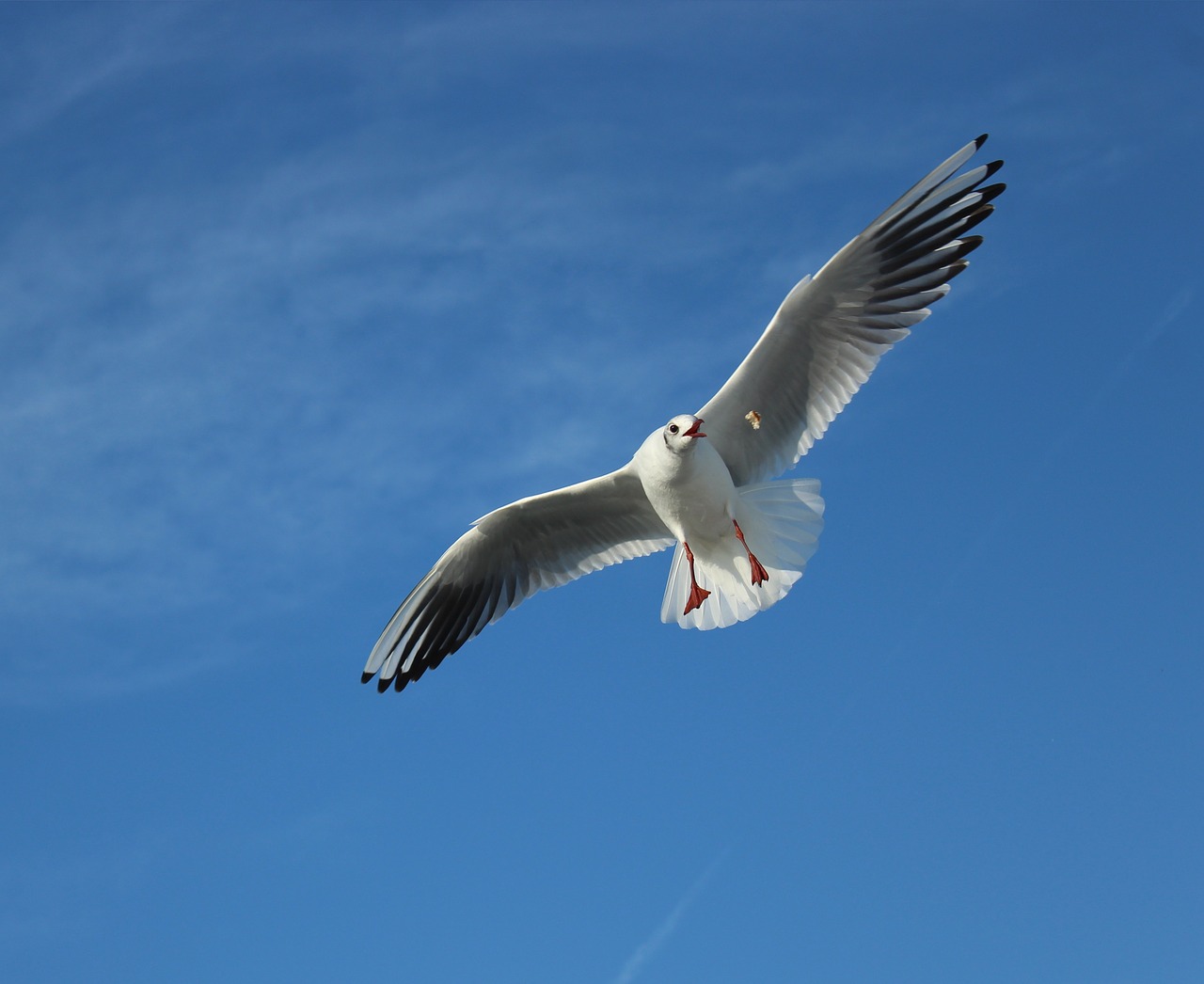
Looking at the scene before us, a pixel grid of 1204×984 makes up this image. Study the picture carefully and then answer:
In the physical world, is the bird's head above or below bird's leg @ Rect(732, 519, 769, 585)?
above

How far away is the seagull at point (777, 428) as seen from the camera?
923cm

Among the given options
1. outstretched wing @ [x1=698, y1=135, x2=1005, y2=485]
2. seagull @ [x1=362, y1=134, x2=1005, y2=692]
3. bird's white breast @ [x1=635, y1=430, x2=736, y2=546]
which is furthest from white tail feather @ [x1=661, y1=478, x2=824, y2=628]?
outstretched wing @ [x1=698, y1=135, x2=1005, y2=485]

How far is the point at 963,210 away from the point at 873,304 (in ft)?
2.93

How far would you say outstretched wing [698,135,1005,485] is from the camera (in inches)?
364

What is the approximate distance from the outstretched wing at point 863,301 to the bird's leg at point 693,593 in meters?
0.90

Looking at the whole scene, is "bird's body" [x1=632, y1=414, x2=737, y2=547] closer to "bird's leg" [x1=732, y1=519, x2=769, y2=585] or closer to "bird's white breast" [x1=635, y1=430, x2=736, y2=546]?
"bird's white breast" [x1=635, y1=430, x2=736, y2=546]

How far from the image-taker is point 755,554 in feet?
31.2

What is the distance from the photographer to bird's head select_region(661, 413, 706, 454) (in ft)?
29.3

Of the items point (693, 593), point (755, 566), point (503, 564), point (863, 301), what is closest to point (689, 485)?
point (755, 566)

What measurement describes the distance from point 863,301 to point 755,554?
193cm

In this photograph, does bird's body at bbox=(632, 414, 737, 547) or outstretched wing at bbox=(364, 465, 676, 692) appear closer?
bird's body at bbox=(632, 414, 737, 547)

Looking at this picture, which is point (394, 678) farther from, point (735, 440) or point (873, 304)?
point (873, 304)

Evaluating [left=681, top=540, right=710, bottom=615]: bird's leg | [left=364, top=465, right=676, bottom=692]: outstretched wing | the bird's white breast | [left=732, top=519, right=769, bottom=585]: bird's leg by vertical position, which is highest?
[left=364, top=465, right=676, bottom=692]: outstretched wing

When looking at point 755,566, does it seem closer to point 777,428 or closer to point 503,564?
point 777,428
